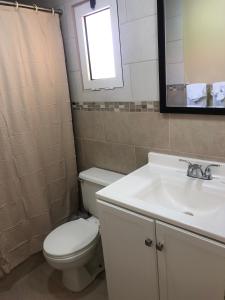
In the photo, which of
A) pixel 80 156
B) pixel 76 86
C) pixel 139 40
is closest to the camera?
pixel 139 40

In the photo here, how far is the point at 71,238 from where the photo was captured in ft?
5.64

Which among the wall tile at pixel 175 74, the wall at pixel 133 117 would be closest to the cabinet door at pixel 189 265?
the wall at pixel 133 117

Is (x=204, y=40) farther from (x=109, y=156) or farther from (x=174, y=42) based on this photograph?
(x=109, y=156)

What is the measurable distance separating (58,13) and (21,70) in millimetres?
538

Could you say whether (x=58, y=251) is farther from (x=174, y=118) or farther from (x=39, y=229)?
(x=174, y=118)

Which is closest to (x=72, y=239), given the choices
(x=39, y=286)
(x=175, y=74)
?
(x=39, y=286)

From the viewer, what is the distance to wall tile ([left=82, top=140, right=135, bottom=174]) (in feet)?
5.99

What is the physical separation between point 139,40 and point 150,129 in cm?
54

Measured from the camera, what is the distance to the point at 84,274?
185cm

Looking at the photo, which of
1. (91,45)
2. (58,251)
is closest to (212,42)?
(91,45)

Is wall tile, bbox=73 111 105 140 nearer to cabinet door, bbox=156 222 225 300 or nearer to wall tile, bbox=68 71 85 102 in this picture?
wall tile, bbox=68 71 85 102

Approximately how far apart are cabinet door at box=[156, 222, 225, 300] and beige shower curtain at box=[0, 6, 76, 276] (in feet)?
3.64

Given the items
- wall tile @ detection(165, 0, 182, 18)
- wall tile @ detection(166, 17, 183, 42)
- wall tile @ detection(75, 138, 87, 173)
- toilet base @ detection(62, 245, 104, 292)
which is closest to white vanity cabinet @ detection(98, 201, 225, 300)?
toilet base @ detection(62, 245, 104, 292)

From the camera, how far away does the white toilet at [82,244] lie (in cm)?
162
